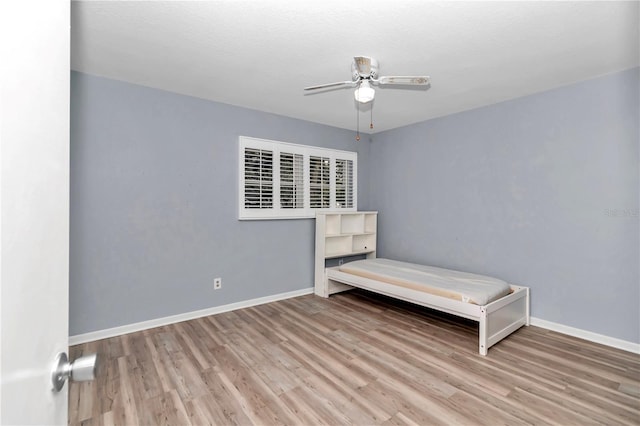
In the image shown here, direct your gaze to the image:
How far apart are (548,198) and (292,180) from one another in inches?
115

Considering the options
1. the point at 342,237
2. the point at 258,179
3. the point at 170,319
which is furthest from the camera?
the point at 342,237

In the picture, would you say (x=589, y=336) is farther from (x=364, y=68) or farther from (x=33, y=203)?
(x=33, y=203)

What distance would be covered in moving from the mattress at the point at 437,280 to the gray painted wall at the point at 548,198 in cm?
42

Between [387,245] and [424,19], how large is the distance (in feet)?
11.2

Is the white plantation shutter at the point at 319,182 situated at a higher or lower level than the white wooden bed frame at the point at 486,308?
higher

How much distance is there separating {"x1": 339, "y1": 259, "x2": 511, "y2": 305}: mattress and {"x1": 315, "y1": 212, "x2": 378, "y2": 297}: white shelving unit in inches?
14.0

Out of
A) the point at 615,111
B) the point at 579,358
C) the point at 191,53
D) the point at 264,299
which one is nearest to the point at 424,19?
the point at 191,53

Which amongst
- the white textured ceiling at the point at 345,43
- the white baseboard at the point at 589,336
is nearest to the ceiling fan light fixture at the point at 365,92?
the white textured ceiling at the point at 345,43

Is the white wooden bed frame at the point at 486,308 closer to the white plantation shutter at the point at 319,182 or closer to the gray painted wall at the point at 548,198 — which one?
the gray painted wall at the point at 548,198

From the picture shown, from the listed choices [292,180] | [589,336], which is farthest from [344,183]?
[589,336]

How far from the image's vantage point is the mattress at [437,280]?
9.62 feet

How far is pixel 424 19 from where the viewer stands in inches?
80.0

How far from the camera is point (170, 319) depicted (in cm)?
334

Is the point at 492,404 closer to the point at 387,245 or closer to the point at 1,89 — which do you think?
the point at 1,89
